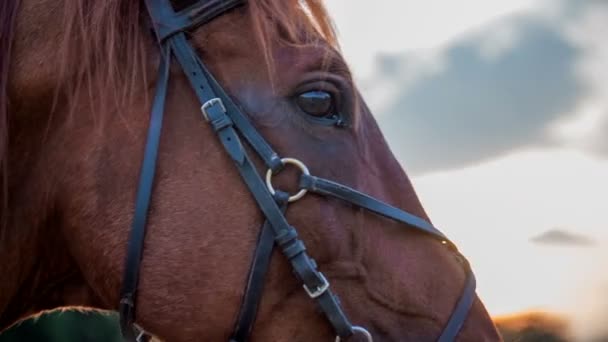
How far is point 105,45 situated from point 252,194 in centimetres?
84

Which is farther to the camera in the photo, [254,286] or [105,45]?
[105,45]

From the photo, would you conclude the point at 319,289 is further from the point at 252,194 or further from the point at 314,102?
the point at 314,102

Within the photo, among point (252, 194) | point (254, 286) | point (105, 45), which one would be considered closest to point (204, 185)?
point (252, 194)

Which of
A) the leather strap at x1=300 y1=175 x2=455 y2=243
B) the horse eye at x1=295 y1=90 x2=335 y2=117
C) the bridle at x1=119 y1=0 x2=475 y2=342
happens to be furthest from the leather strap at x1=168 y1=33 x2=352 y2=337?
the horse eye at x1=295 y1=90 x2=335 y2=117

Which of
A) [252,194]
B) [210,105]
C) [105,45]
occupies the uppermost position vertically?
[105,45]

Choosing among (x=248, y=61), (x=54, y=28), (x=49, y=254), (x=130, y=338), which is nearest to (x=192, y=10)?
(x=248, y=61)

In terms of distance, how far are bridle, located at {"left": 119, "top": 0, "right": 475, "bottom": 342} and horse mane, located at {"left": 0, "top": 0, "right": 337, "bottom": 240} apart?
104 millimetres

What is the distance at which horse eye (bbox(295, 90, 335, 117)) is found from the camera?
9.29 ft

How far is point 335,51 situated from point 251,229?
0.83 m

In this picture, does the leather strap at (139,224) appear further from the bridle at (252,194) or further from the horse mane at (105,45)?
the horse mane at (105,45)

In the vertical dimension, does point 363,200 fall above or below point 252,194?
below

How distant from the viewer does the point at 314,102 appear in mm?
2834

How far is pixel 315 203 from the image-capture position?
275 cm

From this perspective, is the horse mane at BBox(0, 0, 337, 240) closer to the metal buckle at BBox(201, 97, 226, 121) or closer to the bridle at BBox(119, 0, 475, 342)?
the bridle at BBox(119, 0, 475, 342)
